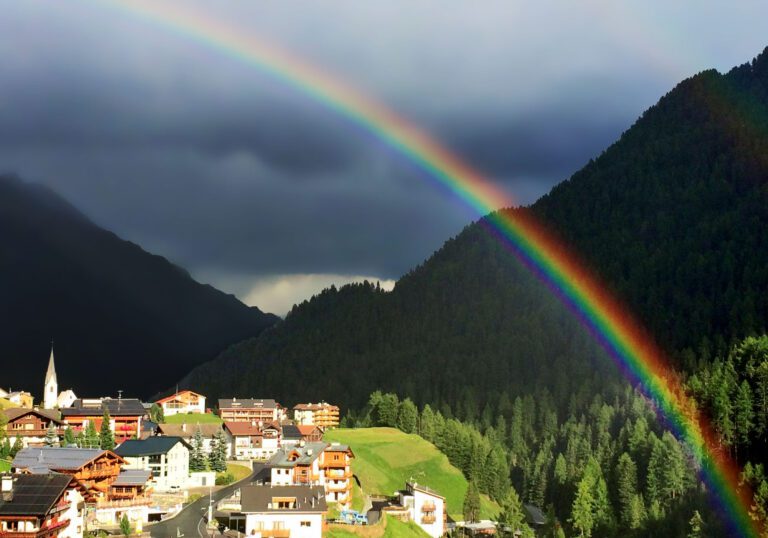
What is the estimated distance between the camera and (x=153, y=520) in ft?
297

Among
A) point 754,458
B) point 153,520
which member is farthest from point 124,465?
point 754,458

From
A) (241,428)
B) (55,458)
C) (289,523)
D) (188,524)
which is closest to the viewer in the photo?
(289,523)

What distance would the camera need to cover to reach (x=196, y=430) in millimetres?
135000

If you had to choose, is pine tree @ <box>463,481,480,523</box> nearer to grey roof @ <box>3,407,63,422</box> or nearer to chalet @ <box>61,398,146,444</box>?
chalet @ <box>61,398,146,444</box>

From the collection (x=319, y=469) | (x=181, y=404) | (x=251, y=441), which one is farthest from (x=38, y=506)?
(x=181, y=404)

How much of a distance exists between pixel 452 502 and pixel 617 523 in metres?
28.2

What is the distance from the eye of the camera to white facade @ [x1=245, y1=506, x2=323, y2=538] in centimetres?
8275

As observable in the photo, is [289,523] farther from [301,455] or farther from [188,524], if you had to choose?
[301,455]

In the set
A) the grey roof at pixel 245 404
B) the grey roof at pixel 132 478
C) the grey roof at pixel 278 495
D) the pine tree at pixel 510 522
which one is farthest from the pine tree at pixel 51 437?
the pine tree at pixel 510 522

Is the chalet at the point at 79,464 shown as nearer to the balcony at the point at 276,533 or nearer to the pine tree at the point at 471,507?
the balcony at the point at 276,533

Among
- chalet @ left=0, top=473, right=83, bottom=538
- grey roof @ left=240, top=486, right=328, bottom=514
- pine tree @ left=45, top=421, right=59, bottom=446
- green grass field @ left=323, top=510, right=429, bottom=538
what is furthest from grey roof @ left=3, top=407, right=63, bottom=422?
chalet @ left=0, top=473, right=83, bottom=538

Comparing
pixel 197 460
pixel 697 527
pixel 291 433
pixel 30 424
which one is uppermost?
pixel 30 424

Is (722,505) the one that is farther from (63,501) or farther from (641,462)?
(63,501)

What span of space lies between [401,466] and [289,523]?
5951 cm
